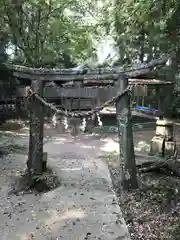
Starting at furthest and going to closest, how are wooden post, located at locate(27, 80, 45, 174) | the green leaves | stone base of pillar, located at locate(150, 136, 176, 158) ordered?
the green leaves, stone base of pillar, located at locate(150, 136, 176, 158), wooden post, located at locate(27, 80, 45, 174)

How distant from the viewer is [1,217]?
491 centimetres

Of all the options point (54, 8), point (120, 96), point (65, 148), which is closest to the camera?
point (120, 96)

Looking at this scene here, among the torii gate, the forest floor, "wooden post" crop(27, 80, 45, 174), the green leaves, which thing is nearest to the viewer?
the forest floor

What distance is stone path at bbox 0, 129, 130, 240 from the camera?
4.40 meters

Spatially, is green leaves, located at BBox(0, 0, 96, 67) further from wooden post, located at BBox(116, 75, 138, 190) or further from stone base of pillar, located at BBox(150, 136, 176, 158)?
wooden post, located at BBox(116, 75, 138, 190)

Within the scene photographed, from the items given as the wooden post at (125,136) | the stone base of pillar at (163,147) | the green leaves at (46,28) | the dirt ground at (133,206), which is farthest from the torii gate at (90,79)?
the green leaves at (46,28)

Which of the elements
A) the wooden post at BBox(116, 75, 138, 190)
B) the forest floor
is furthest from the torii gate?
the forest floor

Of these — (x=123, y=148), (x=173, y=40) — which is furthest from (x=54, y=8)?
(x=123, y=148)

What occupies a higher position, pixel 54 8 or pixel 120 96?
pixel 54 8

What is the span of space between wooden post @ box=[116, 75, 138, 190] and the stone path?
15.2 inches

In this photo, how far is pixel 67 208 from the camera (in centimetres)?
519

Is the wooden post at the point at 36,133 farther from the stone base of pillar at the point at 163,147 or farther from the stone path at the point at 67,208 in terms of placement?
the stone base of pillar at the point at 163,147

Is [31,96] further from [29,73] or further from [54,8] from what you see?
[54,8]

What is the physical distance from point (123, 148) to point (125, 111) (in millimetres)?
651
